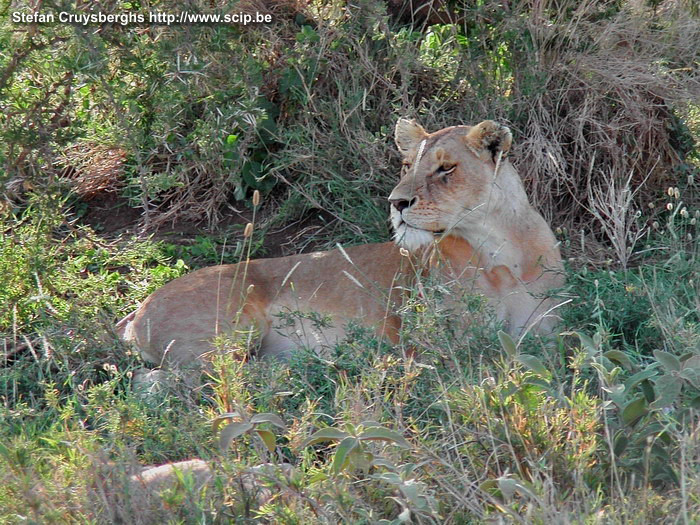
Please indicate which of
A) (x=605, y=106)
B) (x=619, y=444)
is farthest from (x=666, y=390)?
(x=605, y=106)

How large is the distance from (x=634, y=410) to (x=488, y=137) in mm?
2167

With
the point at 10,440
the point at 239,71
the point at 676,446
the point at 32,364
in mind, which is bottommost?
the point at 32,364

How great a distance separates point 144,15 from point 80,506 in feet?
11.2

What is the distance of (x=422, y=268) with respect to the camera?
15.3ft

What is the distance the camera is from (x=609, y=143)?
6219 millimetres

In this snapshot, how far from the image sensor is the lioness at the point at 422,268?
191 inches

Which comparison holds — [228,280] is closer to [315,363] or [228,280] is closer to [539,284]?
[315,363]

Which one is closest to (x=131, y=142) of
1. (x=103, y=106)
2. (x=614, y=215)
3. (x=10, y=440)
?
(x=103, y=106)

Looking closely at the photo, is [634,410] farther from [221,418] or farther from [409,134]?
[409,134]

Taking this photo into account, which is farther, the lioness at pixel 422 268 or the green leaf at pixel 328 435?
the lioness at pixel 422 268

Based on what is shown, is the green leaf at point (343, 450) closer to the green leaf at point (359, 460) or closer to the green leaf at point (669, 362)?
the green leaf at point (359, 460)

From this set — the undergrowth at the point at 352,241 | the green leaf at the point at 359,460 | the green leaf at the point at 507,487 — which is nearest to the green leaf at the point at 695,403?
the undergrowth at the point at 352,241

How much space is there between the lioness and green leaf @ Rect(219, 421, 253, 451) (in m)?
1.59

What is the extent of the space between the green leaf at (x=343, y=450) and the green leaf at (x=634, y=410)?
90 centimetres
